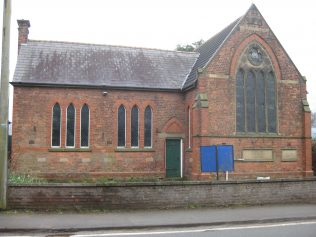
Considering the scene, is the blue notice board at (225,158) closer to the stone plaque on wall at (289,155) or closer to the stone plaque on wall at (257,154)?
the stone plaque on wall at (257,154)

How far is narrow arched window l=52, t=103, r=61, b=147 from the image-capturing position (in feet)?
75.9

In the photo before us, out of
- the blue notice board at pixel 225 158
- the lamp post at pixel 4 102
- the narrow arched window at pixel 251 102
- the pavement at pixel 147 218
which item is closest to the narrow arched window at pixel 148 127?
the narrow arched window at pixel 251 102

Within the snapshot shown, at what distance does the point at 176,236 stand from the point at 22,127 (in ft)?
51.5

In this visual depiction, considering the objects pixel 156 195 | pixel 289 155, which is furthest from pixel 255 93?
pixel 156 195

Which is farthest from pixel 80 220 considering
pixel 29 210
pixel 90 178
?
pixel 90 178

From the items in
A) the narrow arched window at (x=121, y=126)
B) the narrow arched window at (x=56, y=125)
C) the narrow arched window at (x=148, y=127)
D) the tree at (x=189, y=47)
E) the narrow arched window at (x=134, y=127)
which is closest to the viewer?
the narrow arched window at (x=56, y=125)

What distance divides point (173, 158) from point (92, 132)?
17.5 feet

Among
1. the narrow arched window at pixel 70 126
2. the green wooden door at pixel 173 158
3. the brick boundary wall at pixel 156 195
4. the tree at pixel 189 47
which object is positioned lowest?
the brick boundary wall at pixel 156 195

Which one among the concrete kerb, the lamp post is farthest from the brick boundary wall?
the concrete kerb

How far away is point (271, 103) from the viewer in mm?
24469

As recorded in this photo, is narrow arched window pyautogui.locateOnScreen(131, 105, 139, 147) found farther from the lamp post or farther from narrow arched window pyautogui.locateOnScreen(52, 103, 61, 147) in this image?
the lamp post

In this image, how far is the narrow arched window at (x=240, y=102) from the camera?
23594 millimetres

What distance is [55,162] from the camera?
22.8 metres

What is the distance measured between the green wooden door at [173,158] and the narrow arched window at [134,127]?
2.03 meters
